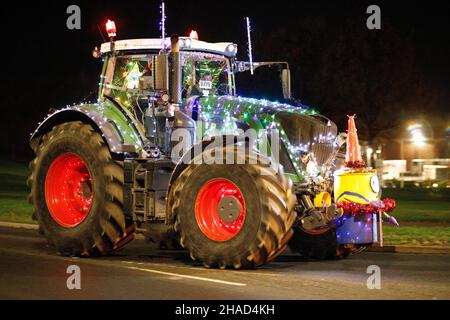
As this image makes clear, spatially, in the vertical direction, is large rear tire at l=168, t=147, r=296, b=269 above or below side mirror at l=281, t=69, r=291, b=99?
below

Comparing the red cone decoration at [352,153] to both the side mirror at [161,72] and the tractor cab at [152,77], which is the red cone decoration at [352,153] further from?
the side mirror at [161,72]

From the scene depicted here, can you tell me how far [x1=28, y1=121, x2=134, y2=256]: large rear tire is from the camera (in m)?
13.3

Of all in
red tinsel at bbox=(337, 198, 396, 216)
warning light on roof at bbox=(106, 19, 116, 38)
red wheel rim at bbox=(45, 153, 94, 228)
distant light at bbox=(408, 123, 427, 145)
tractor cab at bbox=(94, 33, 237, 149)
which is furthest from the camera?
distant light at bbox=(408, 123, 427, 145)

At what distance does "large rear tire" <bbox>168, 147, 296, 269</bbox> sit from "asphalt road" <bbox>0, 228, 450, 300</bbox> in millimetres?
318

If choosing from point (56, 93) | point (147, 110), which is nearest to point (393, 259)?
point (147, 110)

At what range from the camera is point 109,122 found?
13.6 meters

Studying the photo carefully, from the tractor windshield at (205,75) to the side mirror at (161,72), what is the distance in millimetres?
1000

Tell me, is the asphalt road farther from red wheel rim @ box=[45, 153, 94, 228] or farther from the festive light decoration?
the festive light decoration

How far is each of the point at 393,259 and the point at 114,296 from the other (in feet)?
20.0

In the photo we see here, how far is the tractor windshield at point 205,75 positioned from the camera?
13.8 metres

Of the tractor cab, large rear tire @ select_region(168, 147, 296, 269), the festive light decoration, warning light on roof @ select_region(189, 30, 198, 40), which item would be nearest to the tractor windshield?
the tractor cab

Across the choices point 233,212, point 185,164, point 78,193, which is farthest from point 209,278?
point 78,193

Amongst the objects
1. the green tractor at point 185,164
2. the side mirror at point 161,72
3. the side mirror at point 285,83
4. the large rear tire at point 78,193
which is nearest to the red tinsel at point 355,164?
the green tractor at point 185,164

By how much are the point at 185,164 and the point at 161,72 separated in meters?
1.51
